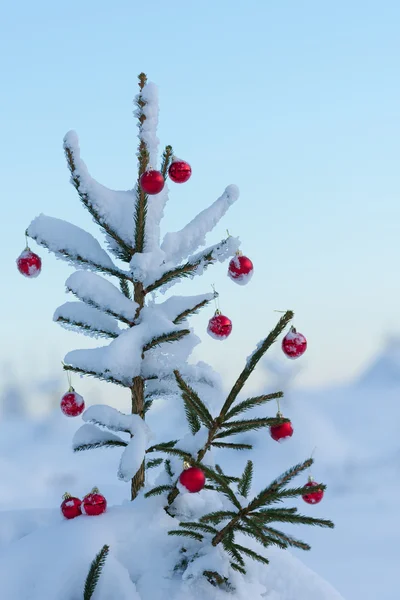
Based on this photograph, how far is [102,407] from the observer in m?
4.38

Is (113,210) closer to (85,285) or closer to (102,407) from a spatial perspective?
(85,285)

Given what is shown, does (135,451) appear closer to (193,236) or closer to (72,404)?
(72,404)

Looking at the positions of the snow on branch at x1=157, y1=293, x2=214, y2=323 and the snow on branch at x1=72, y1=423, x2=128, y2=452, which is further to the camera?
the snow on branch at x1=157, y1=293, x2=214, y2=323

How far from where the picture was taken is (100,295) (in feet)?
14.2

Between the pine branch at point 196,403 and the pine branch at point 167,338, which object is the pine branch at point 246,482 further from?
the pine branch at point 167,338

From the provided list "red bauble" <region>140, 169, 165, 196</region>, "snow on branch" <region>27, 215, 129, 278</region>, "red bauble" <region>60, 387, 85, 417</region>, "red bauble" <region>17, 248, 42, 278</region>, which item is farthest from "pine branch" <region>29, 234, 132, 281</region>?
"red bauble" <region>60, 387, 85, 417</region>

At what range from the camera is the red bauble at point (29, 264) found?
4637mm

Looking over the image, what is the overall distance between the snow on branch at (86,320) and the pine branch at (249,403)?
61.1 inches

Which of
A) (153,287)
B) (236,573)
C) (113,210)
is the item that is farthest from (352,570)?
(113,210)

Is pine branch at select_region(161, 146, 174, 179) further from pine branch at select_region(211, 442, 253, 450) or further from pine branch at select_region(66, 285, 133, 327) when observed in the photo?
pine branch at select_region(211, 442, 253, 450)

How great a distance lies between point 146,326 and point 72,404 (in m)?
0.93

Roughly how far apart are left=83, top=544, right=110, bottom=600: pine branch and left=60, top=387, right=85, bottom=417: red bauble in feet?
4.65

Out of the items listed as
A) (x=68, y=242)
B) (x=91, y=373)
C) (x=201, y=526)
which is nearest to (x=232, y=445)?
(x=201, y=526)

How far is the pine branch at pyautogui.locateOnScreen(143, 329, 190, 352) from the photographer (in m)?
4.11
